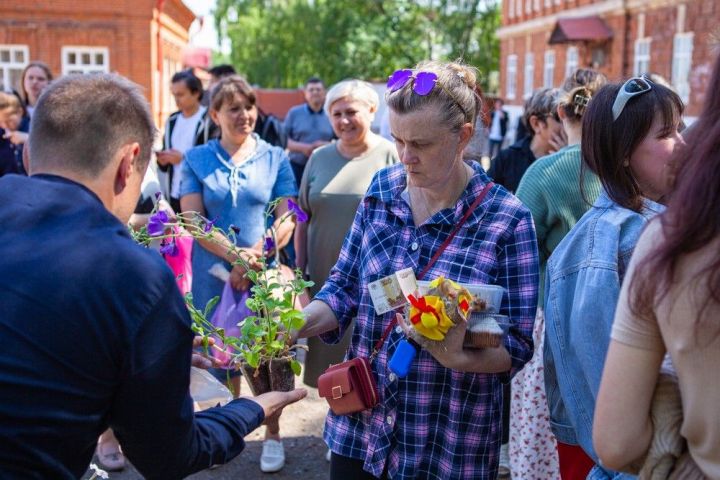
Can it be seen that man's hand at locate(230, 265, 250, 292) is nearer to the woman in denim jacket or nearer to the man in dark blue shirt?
the woman in denim jacket

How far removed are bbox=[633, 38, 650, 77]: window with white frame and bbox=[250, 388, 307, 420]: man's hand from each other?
26.1 m

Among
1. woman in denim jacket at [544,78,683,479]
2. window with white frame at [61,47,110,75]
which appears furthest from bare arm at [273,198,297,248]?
window with white frame at [61,47,110,75]

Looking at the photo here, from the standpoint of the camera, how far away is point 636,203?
91.2 inches

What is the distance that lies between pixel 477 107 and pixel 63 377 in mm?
1524

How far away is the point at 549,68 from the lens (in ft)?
114

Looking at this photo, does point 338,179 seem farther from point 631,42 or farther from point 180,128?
point 631,42

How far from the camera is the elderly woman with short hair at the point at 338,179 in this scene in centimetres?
494

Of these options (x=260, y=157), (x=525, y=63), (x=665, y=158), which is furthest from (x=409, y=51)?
(x=665, y=158)

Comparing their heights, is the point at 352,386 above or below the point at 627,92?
below

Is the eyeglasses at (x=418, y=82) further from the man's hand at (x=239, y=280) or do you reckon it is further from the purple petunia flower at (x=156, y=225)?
the man's hand at (x=239, y=280)

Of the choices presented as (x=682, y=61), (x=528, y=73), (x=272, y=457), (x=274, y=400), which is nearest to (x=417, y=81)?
(x=274, y=400)

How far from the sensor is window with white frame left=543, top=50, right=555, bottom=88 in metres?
34.4

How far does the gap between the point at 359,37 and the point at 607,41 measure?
14.3 metres

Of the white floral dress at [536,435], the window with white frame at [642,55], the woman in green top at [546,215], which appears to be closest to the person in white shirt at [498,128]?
the window with white frame at [642,55]
